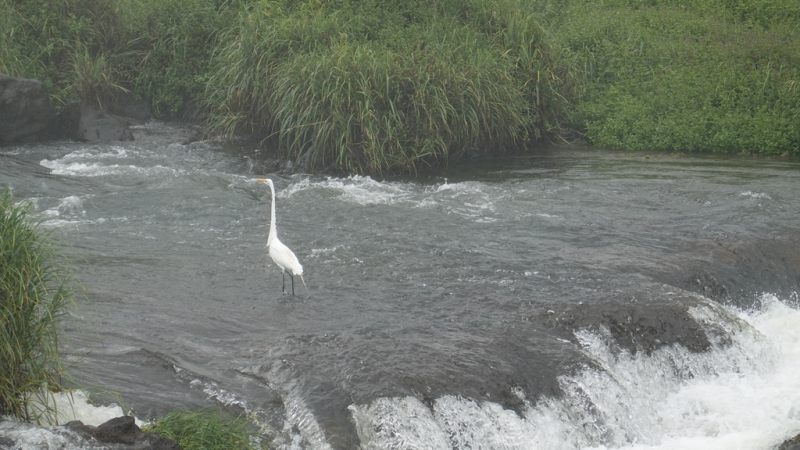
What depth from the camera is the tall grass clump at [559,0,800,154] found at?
44.8 feet

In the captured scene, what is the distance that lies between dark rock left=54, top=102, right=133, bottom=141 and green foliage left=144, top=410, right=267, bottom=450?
9679 mm

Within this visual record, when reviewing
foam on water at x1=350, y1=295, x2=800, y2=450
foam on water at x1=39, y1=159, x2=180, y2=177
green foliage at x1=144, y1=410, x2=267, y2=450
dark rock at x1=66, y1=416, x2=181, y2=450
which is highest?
dark rock at x1=66, y1=416, x2=181, y2=450

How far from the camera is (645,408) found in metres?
6.43

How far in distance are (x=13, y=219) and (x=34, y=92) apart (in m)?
9.29

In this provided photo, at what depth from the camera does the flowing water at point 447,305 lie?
5.70 metres

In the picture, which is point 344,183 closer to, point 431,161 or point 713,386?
point 431,161

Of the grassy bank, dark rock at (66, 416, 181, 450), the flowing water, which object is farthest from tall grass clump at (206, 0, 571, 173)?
dark rock at (66, 416, 181, 450)

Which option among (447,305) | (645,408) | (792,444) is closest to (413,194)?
(447,305)

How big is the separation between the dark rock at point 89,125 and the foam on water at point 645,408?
31.3 feet

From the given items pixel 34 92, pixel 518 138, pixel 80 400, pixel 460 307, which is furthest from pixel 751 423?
pixel 34 92

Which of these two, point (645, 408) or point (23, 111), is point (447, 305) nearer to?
point (645, 408)

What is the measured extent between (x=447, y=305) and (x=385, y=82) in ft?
18.9

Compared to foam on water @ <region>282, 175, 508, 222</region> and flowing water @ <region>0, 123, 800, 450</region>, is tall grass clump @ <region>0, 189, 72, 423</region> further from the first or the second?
foam on water @ <region>282, 175, 508, 222</region>

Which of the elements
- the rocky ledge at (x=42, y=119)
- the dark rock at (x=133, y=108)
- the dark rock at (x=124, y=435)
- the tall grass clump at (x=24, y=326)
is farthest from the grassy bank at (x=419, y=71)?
the dark rock at (x=124, y=435)
